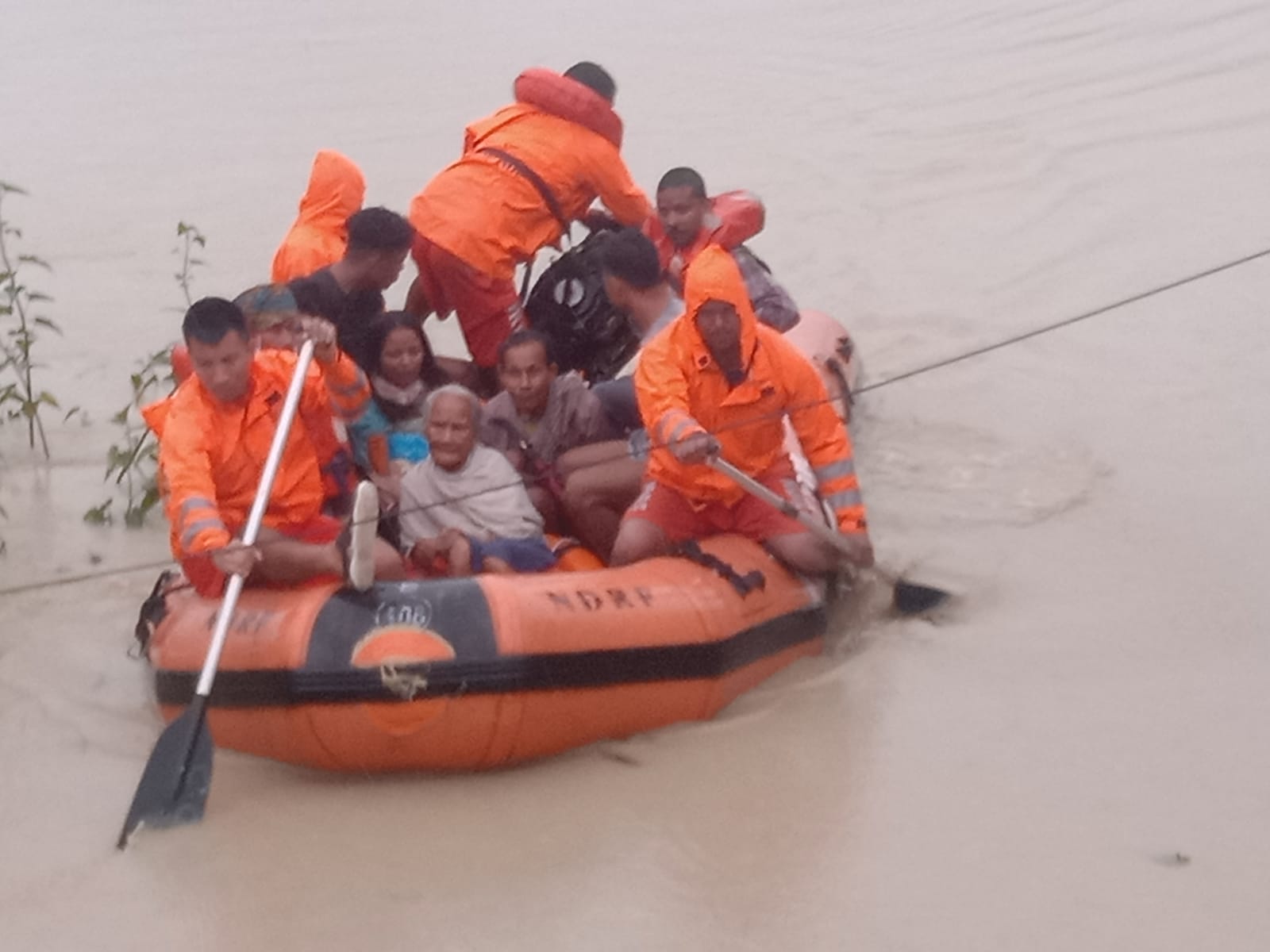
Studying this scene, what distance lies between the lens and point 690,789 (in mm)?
4035

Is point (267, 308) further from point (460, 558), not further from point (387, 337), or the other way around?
point (460, 558)

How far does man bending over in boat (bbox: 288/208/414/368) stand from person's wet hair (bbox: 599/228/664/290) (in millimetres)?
645

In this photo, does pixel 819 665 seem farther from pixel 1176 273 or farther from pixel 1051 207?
pixel 1051 207

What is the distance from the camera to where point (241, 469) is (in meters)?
4.36

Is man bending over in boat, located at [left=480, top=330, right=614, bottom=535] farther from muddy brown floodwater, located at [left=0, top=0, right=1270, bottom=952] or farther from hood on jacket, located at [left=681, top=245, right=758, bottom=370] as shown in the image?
muddy brown floodwater, located at [left=0, top=0, right=1270, bottom=952]

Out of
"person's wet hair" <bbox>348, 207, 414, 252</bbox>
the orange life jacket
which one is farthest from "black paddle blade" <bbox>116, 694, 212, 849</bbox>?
"person's wet hair" <bbox>348, 207, 414, 252</bbox>

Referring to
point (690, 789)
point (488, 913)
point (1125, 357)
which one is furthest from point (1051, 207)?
point (488, 913)

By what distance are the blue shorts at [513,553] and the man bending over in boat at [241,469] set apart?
0.25m

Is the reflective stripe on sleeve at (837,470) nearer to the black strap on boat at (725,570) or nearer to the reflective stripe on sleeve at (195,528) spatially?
the black strap on boat at (725,570)

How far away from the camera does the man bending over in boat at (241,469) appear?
4.07 meters

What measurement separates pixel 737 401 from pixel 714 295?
0.94 feet

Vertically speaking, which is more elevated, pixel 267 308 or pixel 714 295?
pixel 714 295

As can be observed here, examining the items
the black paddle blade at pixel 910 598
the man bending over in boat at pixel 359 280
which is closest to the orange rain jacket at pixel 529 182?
the man bending over in boat at pixel 359 280

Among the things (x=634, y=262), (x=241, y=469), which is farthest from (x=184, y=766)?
(x=634, y=262)
